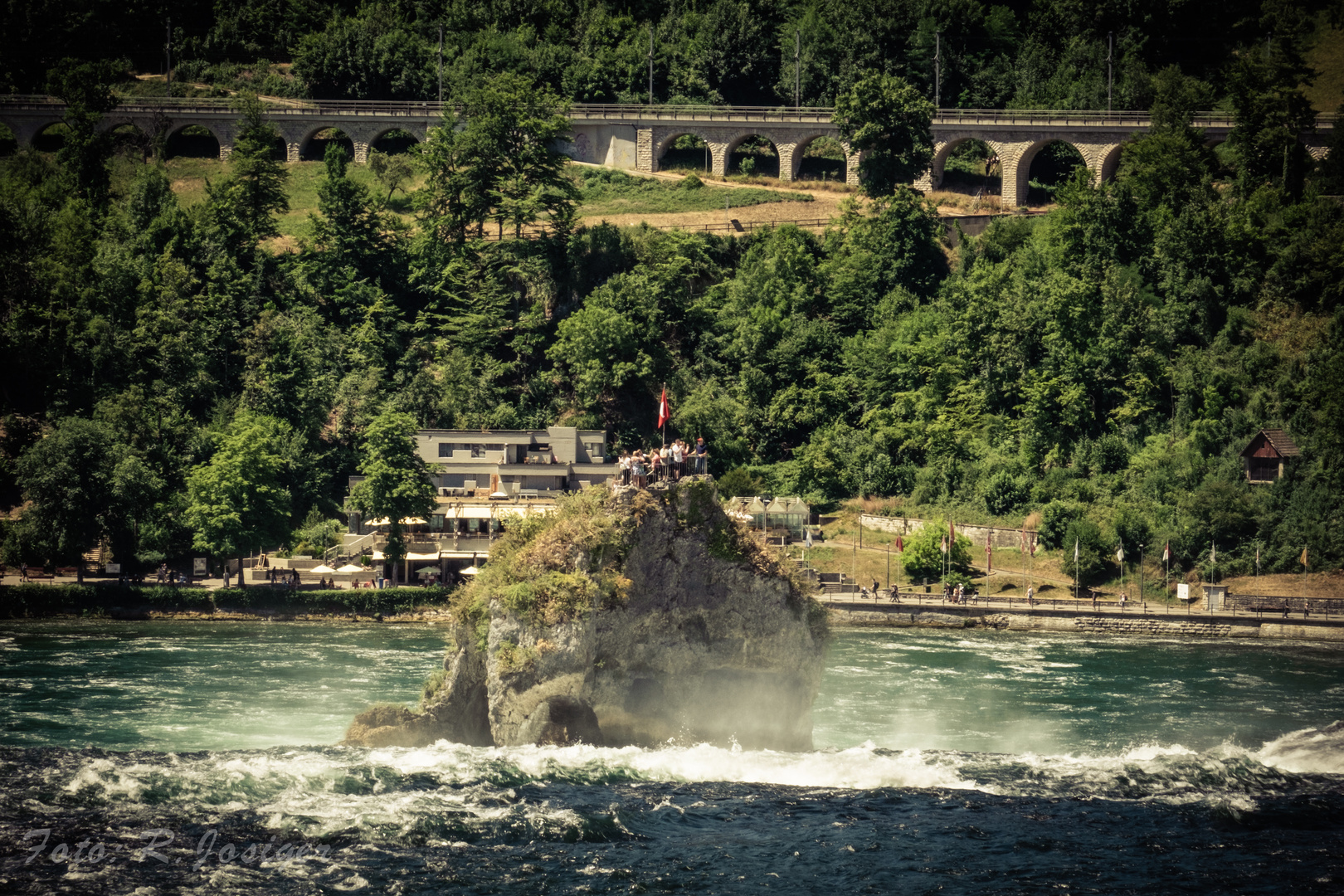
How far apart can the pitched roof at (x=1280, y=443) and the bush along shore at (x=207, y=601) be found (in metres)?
53.1

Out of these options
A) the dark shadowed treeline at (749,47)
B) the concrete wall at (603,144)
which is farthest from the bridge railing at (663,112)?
the dark shadowed treeline at (749,47)

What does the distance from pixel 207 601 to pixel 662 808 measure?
56.2 m

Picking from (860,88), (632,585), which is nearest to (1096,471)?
(860,88)

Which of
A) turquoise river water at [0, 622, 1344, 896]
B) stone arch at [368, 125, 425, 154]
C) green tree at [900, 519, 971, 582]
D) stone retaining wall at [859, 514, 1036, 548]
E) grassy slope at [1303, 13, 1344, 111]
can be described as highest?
grassy slope at [1303, 13, 1344, 111]

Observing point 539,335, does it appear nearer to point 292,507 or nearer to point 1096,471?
point 292,507

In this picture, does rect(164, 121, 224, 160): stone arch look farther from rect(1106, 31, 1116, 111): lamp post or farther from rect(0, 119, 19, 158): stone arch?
rect(1106, 31, 1116, 111): lamp post

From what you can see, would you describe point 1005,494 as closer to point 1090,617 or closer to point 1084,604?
point 1084,604

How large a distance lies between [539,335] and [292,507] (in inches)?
1070

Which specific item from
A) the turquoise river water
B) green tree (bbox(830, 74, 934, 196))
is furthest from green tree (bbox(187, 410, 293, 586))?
green tree (bbox(830, 74, 934, 196))

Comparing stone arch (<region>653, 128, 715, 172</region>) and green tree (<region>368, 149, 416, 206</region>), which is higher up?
stone arch (<region>653, 128, 715, 172</region>)

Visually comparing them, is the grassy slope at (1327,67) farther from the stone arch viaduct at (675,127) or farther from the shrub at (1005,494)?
the shrub at (1005,494)

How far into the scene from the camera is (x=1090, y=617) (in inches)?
3831

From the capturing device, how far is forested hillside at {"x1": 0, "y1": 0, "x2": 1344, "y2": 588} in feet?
342

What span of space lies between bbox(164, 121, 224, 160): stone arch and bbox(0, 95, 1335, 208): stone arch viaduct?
0.58 feet
